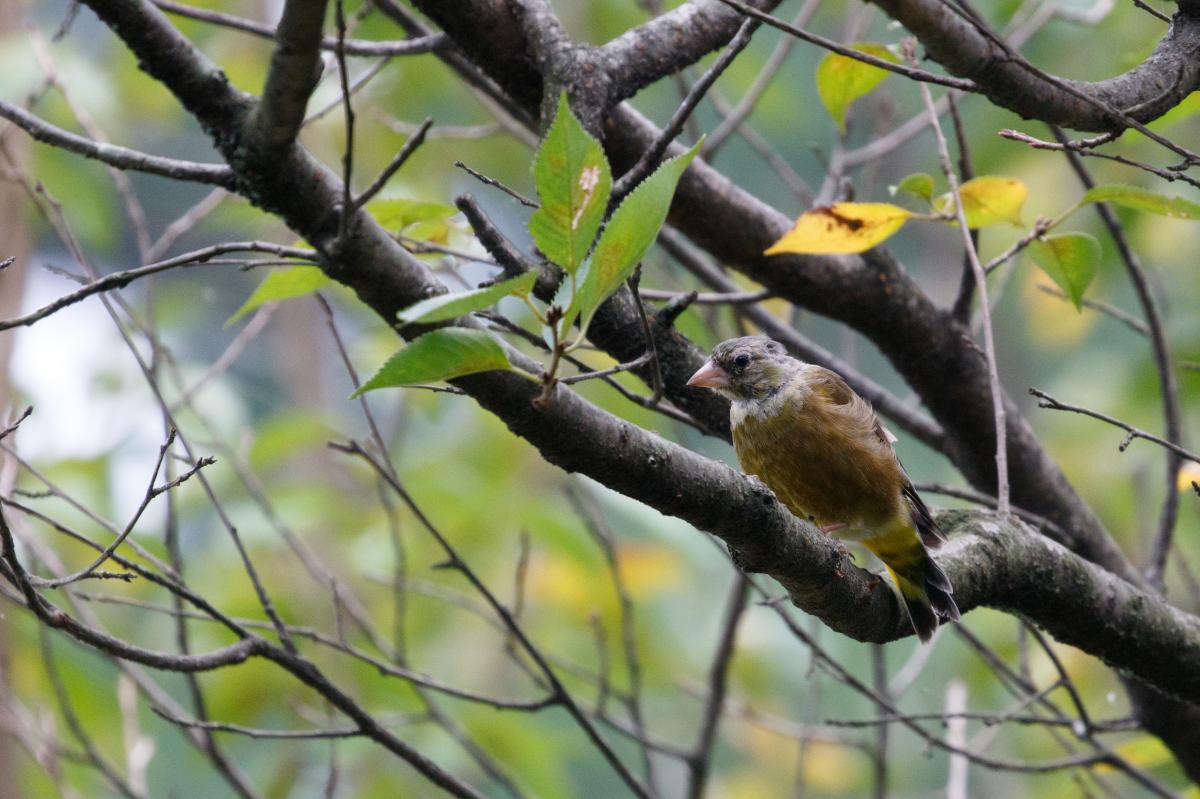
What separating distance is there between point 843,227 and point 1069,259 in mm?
478

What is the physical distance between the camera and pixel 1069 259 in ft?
8.12

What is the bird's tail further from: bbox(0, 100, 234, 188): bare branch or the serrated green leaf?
bbox(0, 100, 234, 188): bare branch

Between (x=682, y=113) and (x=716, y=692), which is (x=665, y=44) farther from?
(x=716, y=692)

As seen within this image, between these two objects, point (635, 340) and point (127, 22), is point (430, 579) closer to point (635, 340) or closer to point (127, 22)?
point (635, 340)

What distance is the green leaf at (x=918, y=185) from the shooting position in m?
2.44

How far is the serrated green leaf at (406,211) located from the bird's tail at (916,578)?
1.20m

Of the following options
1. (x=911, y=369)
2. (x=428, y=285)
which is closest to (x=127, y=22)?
(x=428, y=285)

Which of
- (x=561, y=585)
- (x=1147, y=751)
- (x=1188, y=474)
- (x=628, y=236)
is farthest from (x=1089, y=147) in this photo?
(x=561, y=585)

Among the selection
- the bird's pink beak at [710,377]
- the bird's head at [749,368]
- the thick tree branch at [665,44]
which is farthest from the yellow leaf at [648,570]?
the thick tree branch at [665,44]

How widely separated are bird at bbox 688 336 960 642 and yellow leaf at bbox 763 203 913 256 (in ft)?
1.56

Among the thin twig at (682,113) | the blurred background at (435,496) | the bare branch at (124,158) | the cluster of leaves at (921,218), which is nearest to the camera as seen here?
the bare branch at (124,158)

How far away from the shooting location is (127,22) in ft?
4.65

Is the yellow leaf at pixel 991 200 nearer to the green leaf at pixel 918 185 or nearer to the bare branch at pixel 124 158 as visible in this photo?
the green leaf at pixel 918 185

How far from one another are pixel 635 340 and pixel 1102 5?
2606 mm
